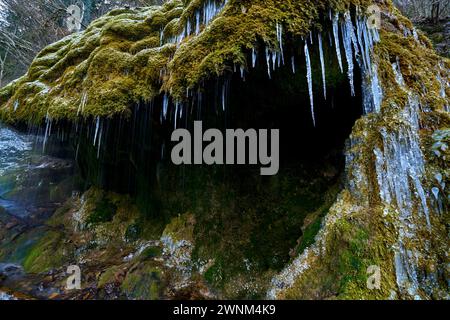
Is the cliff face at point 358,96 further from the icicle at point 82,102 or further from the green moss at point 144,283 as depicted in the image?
the green moss at point 144,283

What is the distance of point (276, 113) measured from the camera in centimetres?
420

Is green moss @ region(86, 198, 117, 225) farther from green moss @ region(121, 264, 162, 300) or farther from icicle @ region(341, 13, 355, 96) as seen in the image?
icicle @ region(341, 13, 355, 96)

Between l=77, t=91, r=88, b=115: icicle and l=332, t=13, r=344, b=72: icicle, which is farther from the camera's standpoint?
l=77, t=91, r=88, b=115: icicle

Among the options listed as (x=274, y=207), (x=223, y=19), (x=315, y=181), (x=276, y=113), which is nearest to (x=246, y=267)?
(x=274, y=207)

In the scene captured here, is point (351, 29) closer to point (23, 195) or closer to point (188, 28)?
point (188, 28)

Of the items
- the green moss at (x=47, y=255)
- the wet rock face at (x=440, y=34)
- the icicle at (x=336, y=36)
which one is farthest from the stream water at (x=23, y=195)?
the wet rock face at (x=440, y=34)

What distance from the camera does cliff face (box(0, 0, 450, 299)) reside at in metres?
2.74

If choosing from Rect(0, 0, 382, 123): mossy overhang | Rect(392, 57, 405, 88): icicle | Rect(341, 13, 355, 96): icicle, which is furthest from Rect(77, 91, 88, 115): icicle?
Rect(392, 57, 405, 88): icicle

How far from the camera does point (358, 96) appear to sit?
3.91 m

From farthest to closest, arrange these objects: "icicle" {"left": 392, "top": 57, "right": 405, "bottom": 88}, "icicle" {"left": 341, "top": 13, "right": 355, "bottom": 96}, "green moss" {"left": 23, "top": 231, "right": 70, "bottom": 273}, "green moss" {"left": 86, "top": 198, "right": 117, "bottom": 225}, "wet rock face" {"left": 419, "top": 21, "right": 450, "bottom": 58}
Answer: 1. "wet rock face" {"left": 419, "top": 21, "right": 450, "bottom": 58}
2. "green moss" {"left": 86, "top": 198, "right": 117, "bottom": 225}
3. "green moss" {"left": 23, "top": 231, "right": 70, "bottom": 273}
4. "icicle" {"left": 392, "top": 57, "right": 405, "bottom": 88}
5. "icicle" {"left": 341, "top": 13, "right": 355, "bottom": 96}

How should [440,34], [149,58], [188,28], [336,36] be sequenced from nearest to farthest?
[336,36] → [188,28] → [149,58] → [440,34]

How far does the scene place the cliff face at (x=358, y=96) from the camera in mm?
2736

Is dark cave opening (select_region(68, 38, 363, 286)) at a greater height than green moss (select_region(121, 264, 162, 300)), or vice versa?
dark cave opening (select_region(68, 38, 363, 286))

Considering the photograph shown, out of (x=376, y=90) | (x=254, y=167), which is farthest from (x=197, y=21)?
(x=376, y=90)
